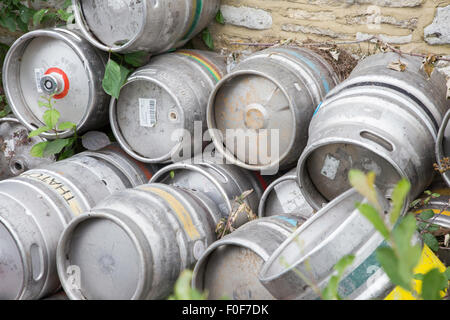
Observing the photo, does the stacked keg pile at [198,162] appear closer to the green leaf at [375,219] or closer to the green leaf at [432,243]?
the green leaf at [432,243]

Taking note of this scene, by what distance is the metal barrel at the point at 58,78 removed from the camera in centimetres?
231

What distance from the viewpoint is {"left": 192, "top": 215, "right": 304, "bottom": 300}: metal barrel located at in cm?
156

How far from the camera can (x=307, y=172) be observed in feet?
6.10

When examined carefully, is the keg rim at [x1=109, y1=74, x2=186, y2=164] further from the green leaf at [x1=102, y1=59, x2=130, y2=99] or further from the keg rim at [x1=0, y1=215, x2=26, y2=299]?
the keg rim at [x1=0, y1=215, x2=26, y2=299]

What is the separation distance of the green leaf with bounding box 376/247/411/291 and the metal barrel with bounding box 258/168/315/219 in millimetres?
1359

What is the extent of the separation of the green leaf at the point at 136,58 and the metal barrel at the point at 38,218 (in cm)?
57

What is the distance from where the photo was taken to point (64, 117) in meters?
2.47

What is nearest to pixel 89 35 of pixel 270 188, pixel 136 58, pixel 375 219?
pixel 136 58

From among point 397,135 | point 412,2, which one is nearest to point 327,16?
point 412,2

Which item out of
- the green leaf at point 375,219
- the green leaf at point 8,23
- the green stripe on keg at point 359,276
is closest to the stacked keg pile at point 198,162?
the green stripe on keg at point 359,276

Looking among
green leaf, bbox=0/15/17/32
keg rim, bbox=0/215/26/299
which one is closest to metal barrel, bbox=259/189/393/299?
keg rim, bbox=0/215/26/299

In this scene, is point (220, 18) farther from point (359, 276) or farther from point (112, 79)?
point (359, 276)
